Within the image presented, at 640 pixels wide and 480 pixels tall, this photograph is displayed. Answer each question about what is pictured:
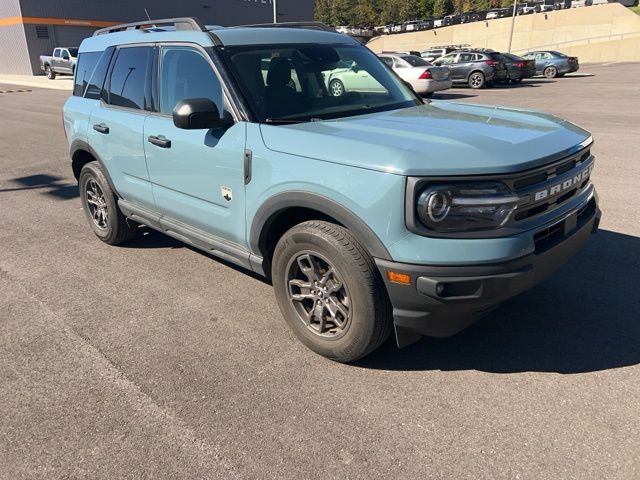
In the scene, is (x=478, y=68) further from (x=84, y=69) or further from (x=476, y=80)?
(x=84, y=69)

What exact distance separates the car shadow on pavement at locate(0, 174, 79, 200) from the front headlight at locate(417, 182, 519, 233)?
598 centimetres

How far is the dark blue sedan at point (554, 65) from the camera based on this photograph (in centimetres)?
2858

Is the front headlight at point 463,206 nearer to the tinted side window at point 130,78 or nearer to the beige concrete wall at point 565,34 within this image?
the tinted side window at point 130,78

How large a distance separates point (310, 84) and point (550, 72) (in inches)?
1152

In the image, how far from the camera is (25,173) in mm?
8641

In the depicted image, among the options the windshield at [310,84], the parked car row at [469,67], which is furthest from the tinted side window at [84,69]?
the parked car row at [469,67]

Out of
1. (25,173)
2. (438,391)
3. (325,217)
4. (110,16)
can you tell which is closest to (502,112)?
(325,217)

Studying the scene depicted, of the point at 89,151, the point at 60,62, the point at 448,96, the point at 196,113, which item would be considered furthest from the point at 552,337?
the point at 60,62

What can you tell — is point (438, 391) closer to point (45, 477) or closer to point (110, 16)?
point (45, 477)

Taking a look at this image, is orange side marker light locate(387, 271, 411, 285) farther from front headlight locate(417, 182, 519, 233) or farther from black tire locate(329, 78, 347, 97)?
black tire locate(329, 78, 347, 97)

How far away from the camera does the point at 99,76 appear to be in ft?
16.4

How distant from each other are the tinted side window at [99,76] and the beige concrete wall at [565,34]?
49411 millimetres

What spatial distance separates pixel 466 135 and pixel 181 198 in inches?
85.5

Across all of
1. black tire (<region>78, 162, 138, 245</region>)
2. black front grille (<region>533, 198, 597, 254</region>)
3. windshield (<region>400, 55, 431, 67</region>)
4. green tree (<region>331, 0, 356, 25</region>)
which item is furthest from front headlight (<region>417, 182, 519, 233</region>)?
green tree (<region>331, 0, 356, 25</region>)
